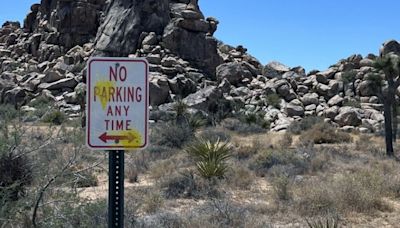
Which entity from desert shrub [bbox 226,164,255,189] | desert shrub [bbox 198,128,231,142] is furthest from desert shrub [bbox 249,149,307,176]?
desert shrub [bbox 198,128,231,142]

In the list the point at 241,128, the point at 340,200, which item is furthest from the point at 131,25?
the point at 340,200

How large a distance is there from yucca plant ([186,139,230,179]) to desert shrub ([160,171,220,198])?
1.73 feet

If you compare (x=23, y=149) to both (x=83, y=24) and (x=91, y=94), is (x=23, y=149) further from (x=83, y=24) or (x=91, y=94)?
(x=83, y=24)

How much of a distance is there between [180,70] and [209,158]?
35834 millimetres

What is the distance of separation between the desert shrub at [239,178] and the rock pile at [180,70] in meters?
25.1

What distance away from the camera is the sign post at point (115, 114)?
3.01 m

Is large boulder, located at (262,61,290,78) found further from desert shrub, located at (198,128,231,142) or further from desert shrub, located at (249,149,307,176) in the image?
desert shrub, located at (249,149,307,176)

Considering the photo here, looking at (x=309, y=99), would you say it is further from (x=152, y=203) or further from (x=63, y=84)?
(x=152, y=203)

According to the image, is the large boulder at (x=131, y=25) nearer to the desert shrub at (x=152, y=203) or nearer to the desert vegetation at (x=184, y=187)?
the desert vegetation at (x=184, y=187)

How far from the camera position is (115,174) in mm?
3023

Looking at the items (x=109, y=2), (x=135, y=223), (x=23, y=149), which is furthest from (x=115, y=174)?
(x=109, y=2)

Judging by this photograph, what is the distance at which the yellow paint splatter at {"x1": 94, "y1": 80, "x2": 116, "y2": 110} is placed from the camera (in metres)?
3.02

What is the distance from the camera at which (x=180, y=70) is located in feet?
164

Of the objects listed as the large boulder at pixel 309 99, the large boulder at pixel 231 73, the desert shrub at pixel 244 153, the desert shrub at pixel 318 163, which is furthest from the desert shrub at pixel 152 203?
the large boulder at pixel 231 73
